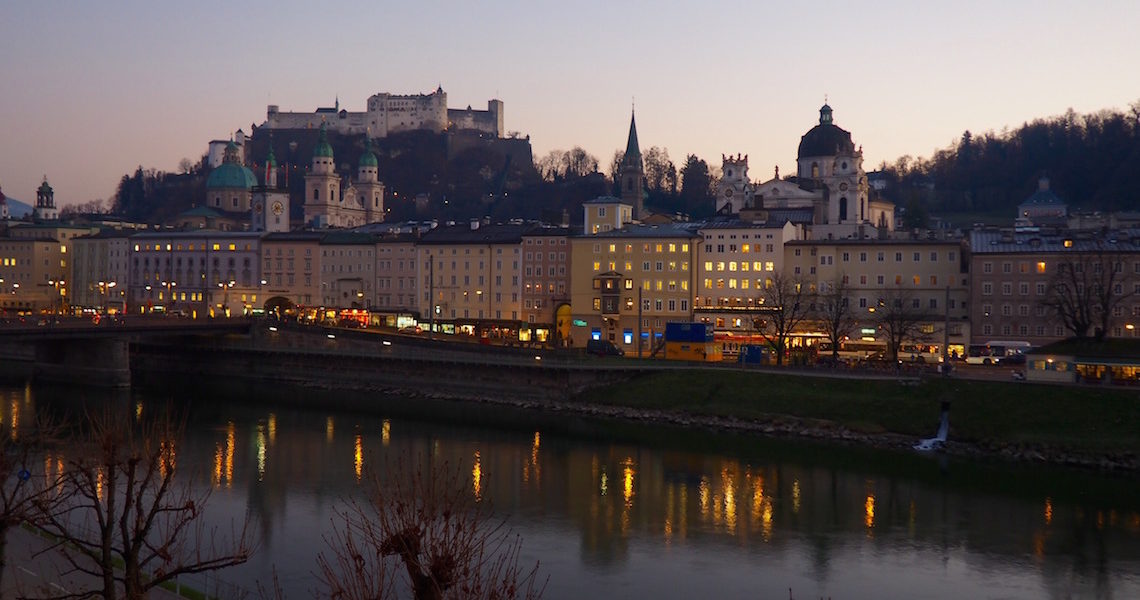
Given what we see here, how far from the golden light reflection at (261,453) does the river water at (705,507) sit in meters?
0.16

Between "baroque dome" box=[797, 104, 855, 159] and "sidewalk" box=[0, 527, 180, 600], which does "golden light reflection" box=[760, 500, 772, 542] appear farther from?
"baroque dome" box=[797, 104, 855, 159]

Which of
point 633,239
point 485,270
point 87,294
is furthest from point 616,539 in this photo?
point 87,294

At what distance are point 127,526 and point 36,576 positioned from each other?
2682mm

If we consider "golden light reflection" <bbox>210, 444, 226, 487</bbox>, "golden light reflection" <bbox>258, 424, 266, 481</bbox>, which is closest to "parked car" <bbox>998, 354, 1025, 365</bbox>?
"golden light reflection" <bbox>258, 424, 266, 481</bbox>

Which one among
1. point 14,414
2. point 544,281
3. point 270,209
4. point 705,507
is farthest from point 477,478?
point 270,209

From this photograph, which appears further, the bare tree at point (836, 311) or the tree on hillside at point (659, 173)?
the tree on hillside at point (659, 173)

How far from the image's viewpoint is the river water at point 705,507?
18766mm

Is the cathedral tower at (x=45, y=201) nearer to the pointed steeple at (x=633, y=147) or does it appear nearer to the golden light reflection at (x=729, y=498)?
the pointed steeple at (x=633, y=147)

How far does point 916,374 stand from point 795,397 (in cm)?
455

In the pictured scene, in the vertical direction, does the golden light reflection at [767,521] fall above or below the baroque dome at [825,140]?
below

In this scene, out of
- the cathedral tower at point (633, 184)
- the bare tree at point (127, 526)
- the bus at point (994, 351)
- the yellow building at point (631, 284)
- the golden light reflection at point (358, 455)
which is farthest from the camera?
the cathedral tower at point (633, 184)

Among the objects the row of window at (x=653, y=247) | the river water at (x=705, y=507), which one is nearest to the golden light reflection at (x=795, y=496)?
the river water at (x=705, y=507)

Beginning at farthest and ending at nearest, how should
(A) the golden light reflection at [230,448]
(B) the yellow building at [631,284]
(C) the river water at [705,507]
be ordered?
(B) the yellow building at [631,284], (A) the golden light reflection at [230,448], (C) the river water at [705,507]

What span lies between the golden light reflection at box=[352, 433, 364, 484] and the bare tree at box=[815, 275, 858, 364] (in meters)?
19.8
